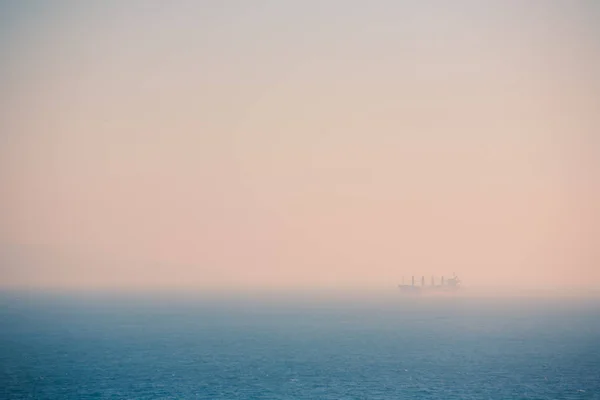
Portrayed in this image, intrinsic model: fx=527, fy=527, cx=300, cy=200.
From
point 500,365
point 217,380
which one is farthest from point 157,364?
point 500,365

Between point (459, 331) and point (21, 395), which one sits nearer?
point (21, 395)

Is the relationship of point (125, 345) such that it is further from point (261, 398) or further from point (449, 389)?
point (449, 389)

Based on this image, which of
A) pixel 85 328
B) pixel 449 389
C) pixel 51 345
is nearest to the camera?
pixel 449 389

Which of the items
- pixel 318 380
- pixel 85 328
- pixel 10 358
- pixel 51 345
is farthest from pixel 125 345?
pixel 318 380

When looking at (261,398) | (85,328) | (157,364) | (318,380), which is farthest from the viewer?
(85,328)

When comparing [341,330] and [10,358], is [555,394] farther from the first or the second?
[10,358]

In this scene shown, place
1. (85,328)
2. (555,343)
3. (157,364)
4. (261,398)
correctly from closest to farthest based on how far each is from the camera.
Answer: (261,398)
(157,364)
(555,343)
(85,328)

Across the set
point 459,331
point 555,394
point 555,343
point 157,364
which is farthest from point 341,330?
point 555,394

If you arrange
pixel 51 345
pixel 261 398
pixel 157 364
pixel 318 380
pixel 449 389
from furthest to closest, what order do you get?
1. pixel 51 345
2. pixel 157 364
3. pixel 318 380
4. pixel 449 389
5. pixel 261 398

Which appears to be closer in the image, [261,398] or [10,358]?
[261,398]
